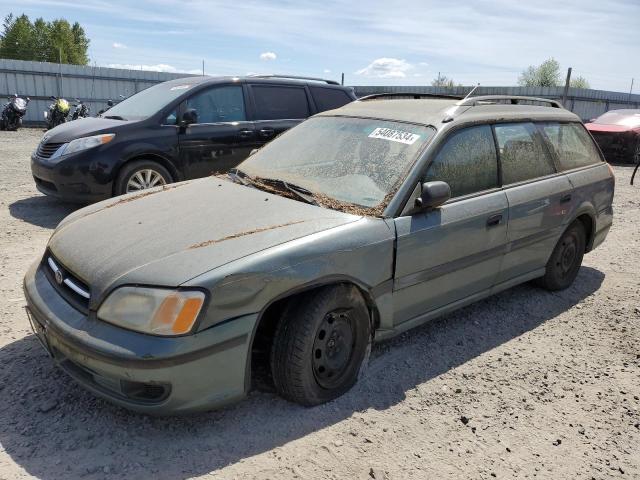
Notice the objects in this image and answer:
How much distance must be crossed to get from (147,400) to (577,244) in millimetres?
3978

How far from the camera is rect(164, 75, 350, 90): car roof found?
682cm

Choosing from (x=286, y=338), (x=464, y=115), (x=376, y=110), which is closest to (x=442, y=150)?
(x=464, y=115)

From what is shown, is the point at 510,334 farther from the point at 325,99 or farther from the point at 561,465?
the point at 325,99

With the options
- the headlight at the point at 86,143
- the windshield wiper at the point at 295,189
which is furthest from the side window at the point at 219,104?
the windshield wiper at the point at 295,189

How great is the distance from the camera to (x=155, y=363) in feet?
7.47

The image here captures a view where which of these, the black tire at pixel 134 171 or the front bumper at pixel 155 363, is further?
the black tire at pixel 134 171

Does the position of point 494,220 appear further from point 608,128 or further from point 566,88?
point 566,88

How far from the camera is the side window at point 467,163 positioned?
338 centimetres

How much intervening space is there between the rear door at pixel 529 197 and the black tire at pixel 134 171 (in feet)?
13.5

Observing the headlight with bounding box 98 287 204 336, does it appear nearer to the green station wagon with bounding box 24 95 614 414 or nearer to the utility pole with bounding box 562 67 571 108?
the green station wagon with bounding box 24 95 614 414

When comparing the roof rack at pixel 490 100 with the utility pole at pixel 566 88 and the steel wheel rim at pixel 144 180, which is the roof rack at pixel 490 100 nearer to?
the steel wheel rim at pixel 144 180

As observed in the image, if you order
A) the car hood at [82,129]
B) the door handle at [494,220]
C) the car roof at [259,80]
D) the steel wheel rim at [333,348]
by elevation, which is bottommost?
the steel wheel rim at [333,348]

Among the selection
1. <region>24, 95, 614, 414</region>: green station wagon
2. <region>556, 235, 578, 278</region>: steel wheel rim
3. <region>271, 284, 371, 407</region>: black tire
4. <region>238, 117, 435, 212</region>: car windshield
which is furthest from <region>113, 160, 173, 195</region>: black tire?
<region>556, 235, 578, 278</region>: steel wheel rim

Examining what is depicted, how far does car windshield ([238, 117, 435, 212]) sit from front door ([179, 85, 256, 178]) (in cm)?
281
